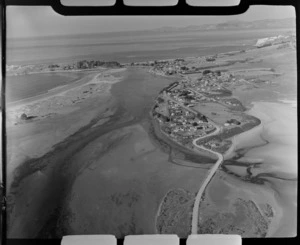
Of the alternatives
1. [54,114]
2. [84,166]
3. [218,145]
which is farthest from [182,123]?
[54,114]

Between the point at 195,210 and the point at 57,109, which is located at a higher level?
the point at 57,109

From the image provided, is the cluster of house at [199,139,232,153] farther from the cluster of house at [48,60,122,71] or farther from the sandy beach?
the cluster of house at [48,60,122,71]

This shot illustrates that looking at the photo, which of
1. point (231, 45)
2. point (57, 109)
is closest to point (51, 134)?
point (57, 109)

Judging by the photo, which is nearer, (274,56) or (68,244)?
(68,244)

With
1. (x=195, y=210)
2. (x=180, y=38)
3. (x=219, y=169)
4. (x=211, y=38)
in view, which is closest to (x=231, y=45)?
(x=211, y=38)

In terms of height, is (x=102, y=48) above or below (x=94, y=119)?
above

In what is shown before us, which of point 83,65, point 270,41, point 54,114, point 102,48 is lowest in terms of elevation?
point 54,114

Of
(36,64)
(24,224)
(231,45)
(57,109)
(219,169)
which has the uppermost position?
(231,45)

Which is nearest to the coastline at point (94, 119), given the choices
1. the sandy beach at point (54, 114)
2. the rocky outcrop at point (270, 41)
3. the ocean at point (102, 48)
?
the sandy beach at point (54, 114)

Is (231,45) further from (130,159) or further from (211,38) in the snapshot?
(130,159)

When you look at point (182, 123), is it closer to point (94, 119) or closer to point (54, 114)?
point (94, 119)
